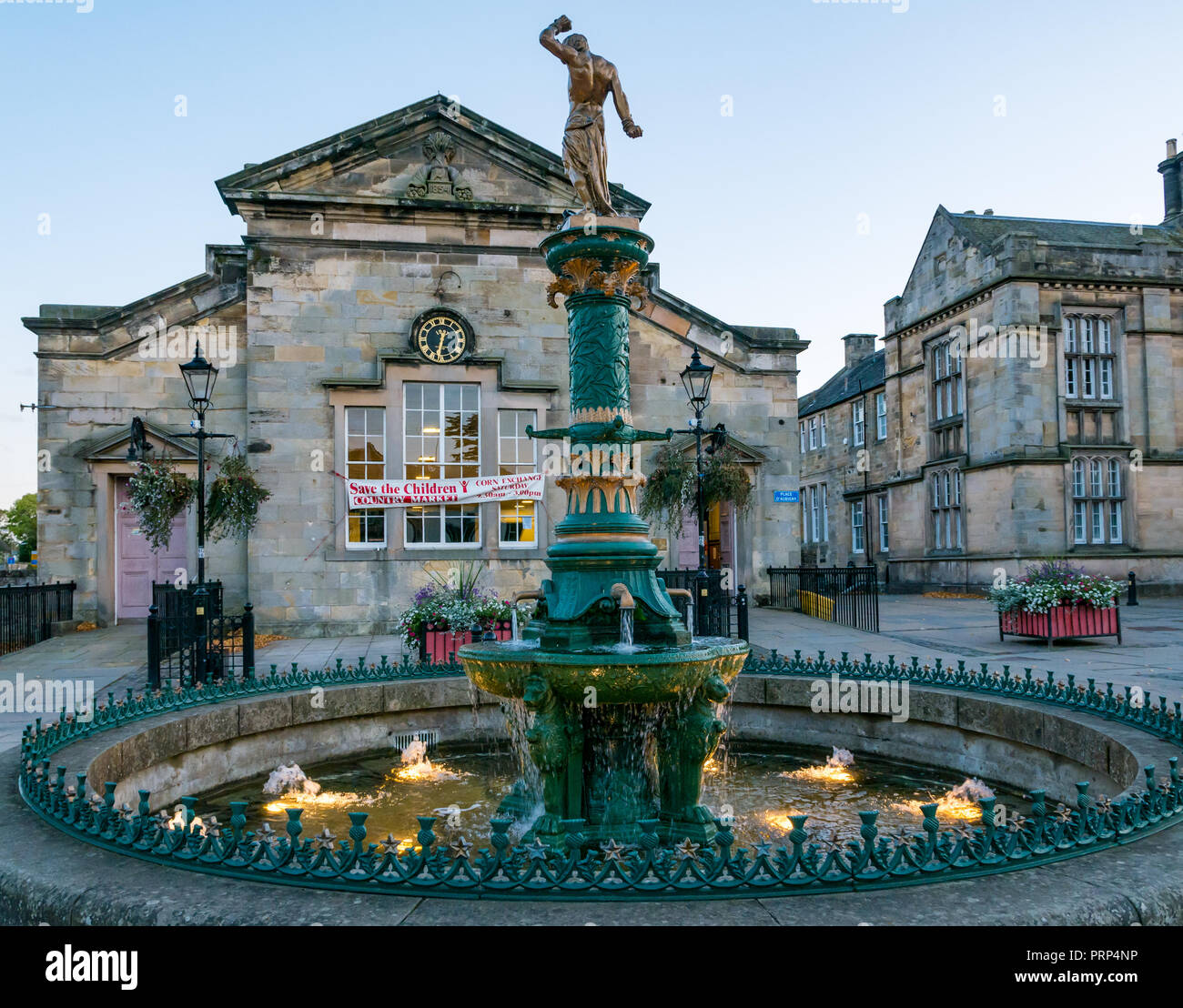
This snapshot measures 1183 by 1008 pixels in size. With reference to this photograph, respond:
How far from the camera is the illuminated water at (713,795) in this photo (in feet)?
20.3

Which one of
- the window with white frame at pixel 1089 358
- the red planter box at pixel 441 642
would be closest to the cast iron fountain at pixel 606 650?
the red planter box at pixel 441 642

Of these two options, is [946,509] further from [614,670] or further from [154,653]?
[614,670]

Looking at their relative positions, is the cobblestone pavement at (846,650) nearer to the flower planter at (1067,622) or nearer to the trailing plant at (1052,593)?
the flower planter at (1067,622)

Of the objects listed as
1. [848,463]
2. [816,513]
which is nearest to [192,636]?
[848,463]

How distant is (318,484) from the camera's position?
17125 mm

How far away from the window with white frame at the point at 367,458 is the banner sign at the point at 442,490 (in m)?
0.25

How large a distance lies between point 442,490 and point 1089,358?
2033 cm

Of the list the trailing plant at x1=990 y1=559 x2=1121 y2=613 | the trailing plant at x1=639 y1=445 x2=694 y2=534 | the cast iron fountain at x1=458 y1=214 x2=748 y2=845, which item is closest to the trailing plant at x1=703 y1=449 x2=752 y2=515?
the trailing plant at x1=639 y1=445 x2=694 y2=534

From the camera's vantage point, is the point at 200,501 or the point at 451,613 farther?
the point at 200,501

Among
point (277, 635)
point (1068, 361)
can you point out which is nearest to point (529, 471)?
point (277, 635)

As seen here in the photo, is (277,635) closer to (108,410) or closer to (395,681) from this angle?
(108,410)

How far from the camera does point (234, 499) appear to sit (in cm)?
1441

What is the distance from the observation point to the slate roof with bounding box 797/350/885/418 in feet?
121

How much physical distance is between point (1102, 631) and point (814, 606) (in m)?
5.69
